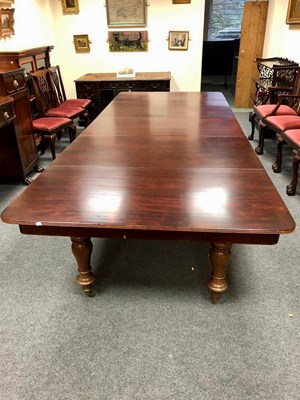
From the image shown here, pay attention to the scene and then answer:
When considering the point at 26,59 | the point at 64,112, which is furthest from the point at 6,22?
the point at 64,112

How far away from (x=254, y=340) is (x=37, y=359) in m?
0.98

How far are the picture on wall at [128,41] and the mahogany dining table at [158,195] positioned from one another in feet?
Result: 9.94

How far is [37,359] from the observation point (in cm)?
139

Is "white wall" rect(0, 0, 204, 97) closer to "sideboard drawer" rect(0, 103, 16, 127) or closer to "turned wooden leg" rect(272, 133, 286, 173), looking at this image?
"sideboard drawer" rect(0, 103, 16, 127)

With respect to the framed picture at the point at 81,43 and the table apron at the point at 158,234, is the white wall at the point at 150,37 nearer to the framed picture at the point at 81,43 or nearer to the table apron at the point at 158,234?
the framed picture at the point at 81,43

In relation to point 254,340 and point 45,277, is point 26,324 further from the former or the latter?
point 254,340

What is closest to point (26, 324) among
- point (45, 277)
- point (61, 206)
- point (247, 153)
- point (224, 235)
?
point (45, 277)

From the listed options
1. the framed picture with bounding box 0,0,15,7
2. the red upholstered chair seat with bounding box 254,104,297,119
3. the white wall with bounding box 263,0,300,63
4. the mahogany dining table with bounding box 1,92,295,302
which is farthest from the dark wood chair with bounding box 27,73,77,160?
the white wall with bounding box 263,0,300,63

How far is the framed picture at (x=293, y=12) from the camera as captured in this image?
4027 mm

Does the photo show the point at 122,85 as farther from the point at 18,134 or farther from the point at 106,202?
the point at 106,202

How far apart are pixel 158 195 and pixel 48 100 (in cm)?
295

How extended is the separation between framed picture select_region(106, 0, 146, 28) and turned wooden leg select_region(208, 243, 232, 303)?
424cm

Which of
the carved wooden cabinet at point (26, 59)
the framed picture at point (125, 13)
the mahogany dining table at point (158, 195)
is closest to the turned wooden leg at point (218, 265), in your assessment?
the mahogany dining table at point (158, 195)

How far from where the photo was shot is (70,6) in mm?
4578
